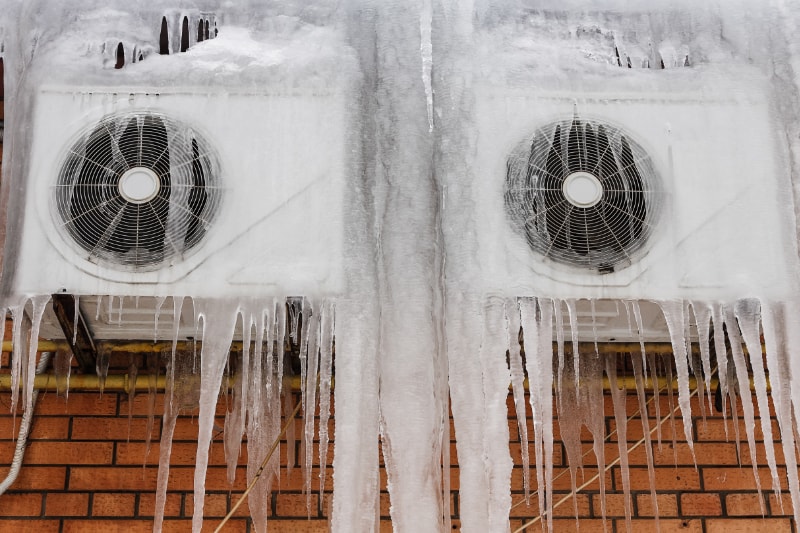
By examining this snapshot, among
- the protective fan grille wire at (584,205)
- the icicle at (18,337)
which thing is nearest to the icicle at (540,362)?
the protective fan grille wire at (584,205)

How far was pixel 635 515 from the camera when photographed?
3.29 metres

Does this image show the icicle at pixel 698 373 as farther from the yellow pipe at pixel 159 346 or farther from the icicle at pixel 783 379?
the icicle at pixel 783 379

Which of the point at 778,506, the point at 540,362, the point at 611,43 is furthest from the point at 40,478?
the point at 778,506

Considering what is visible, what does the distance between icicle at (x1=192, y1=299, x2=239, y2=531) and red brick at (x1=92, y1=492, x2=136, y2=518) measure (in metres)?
0.54

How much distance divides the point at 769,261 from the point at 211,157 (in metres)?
1.86

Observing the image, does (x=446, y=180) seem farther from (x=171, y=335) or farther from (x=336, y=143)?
(x=171, y=335)

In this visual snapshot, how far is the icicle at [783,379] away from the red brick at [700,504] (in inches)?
18.5

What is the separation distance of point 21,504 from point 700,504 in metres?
2.57

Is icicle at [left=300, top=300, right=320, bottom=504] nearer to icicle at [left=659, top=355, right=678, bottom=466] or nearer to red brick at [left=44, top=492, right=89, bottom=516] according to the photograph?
red brick at [left=44, top=492, right=89, bottom=516]

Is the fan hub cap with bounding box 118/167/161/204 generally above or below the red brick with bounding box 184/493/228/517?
above

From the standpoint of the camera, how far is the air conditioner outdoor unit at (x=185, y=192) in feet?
8.79

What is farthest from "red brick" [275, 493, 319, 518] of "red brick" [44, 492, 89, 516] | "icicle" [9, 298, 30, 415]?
→ "icicle" [9, 298, 30, 415]

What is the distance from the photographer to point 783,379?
2.87 metres

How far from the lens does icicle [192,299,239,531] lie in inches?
107
